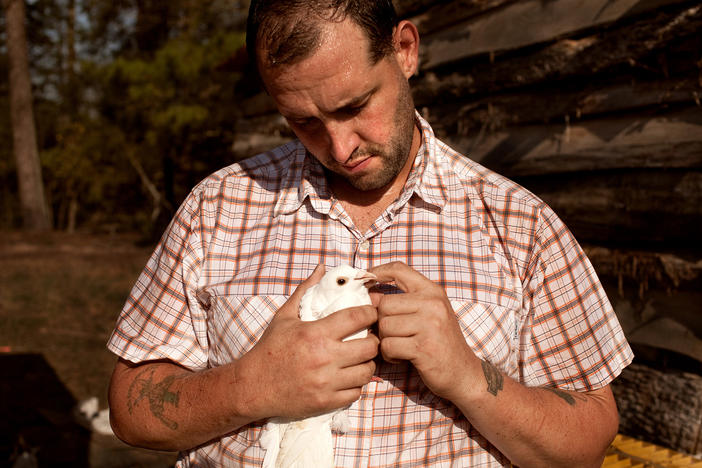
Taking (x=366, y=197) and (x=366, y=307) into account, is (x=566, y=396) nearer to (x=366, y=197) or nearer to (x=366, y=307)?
(x=366, y=307)

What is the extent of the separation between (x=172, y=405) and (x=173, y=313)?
0.95 feet

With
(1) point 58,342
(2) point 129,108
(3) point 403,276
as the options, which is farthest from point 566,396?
(2) point 129,108

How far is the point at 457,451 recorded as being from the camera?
64.0 inches

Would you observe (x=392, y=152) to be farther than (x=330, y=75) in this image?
Yes

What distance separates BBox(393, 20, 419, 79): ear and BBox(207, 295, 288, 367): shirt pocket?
0.94 metres

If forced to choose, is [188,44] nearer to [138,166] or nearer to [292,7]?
[138,166]

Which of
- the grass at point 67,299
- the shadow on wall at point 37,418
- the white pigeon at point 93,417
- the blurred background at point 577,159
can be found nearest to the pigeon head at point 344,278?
the blurred background at point 577,159

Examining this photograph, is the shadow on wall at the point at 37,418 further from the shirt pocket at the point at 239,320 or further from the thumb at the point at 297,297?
the thumb at the point at 297,297

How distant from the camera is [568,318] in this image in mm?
1679

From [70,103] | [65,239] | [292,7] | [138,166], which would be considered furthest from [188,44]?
[292,7]

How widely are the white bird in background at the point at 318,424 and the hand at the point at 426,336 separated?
10 cm

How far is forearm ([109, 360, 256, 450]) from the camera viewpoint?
1.54 m

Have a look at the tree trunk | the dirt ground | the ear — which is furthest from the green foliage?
the ear

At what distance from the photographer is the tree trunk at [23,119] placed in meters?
15.6
